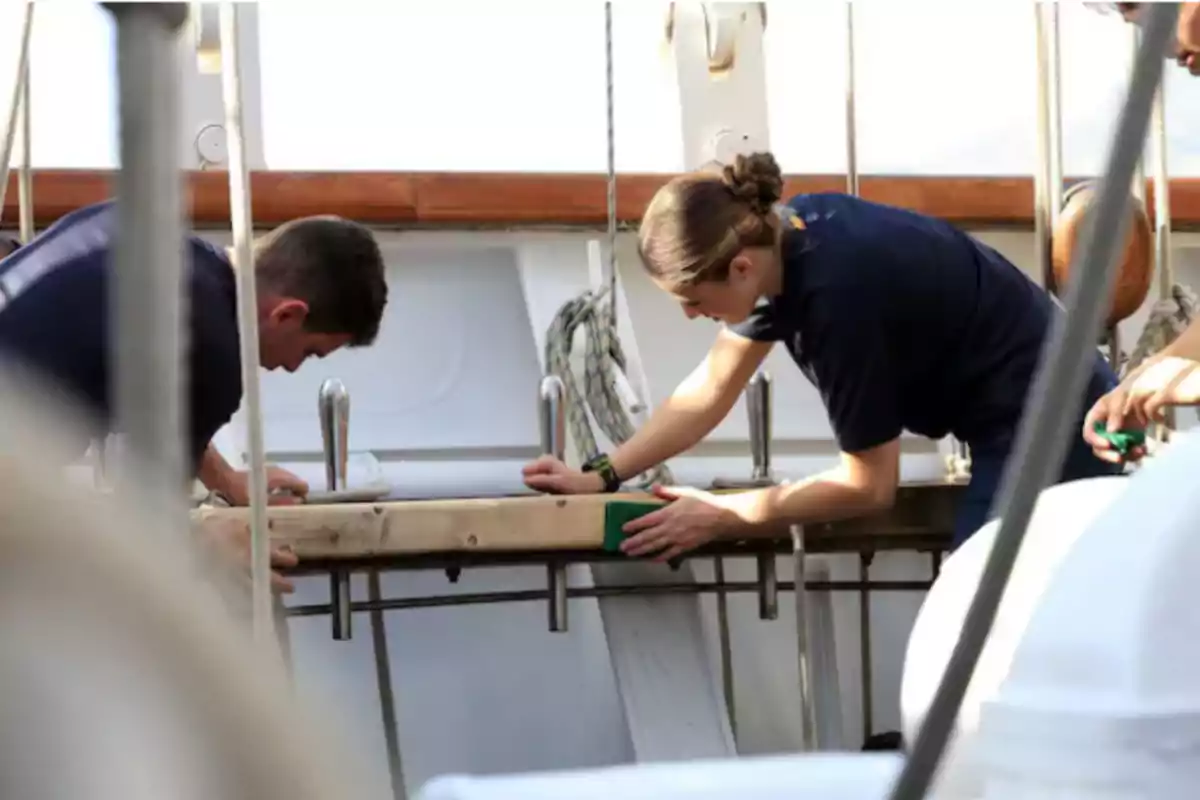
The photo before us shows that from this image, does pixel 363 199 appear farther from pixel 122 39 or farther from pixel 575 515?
pixel 122 39

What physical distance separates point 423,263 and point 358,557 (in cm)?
69

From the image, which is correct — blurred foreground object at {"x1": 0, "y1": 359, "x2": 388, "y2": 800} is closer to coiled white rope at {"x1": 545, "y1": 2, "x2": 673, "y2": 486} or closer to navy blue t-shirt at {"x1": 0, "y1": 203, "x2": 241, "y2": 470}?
navy blue t-shirt at {"x1": 0, "y1": 203, "x2": 241, "y2": 470}

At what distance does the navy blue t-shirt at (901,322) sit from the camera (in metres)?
1.22

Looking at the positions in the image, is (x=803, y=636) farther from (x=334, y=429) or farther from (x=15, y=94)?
(x=15, y=94)

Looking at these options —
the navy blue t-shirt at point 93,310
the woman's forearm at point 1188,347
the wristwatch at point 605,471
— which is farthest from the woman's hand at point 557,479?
the woman's forearm at point 1188,347

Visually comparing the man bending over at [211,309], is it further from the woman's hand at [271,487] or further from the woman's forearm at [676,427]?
the woman's forearm at [676,427]

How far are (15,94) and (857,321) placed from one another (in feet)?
2.34

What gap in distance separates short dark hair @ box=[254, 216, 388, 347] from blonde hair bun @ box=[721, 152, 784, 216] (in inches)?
14.4

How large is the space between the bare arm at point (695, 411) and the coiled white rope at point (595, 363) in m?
0.05

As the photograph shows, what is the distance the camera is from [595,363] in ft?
5.08

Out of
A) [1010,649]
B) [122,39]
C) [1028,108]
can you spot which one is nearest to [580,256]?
[1028,108]

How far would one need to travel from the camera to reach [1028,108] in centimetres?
199

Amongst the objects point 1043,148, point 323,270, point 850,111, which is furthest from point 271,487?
point 1043,148

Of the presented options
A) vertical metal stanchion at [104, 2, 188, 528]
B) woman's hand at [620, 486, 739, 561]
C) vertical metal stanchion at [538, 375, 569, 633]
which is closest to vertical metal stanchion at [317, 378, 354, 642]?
vertical metal stanchion at [538, 375, 569, 633]
